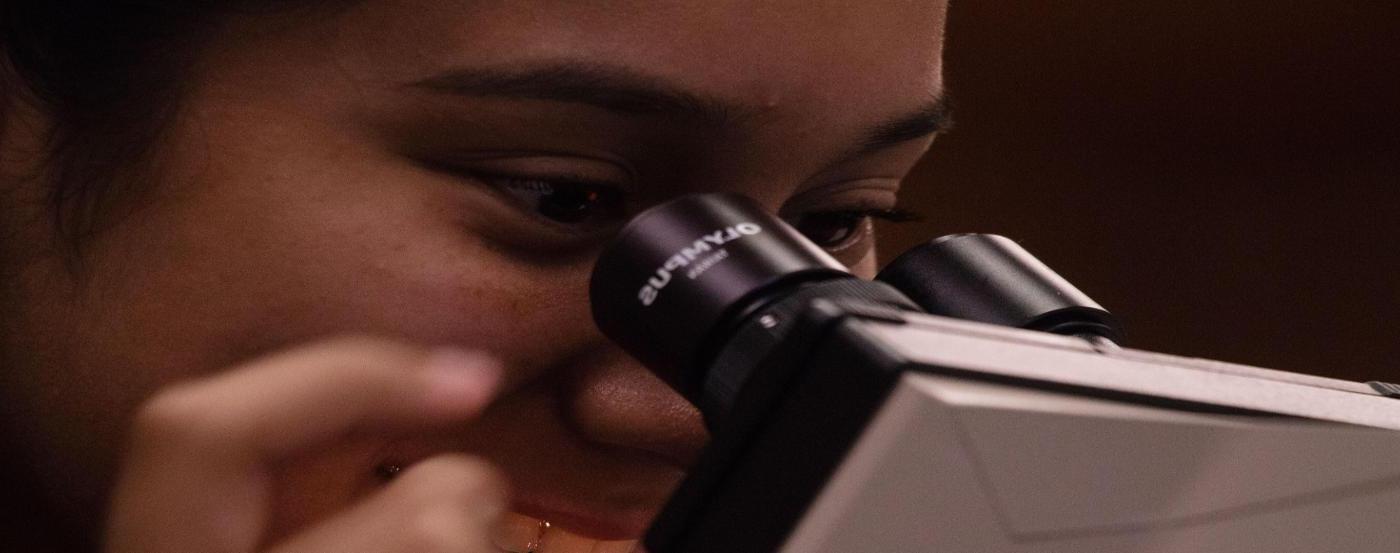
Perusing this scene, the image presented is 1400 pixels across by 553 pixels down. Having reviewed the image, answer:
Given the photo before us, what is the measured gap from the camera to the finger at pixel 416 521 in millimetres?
522

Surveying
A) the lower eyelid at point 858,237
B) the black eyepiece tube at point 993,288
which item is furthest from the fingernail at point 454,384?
the lower eyelid at point 858,237

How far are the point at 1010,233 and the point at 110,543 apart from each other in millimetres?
2124

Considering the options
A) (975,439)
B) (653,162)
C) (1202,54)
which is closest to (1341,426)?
(975,439)

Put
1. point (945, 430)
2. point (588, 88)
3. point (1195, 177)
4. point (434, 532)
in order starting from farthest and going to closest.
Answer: point (1195, 177), point (588, 88), point (434, 532), point (945, 430)

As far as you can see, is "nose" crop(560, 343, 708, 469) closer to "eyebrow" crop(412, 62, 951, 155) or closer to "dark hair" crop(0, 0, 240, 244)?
"eyebrow" crop(412, 62, 951, 155)

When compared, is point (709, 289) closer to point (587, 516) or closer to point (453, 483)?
point (453, 483)

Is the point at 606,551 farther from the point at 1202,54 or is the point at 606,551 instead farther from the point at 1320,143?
the point at 1320,143

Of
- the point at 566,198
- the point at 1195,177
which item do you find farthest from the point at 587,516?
the point at 1195,177

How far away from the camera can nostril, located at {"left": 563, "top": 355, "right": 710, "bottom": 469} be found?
2.30ft

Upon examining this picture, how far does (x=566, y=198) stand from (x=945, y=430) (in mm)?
357

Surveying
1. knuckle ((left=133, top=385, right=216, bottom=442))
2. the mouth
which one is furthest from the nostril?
knuckle ((left=133, top=385, right=216, bottom=442))

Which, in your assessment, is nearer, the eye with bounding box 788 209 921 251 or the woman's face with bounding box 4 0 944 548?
the woman's face with bounding box 4 0 944 548

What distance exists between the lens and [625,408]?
27.7 inches

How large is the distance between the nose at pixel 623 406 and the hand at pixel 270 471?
0.43 ft
